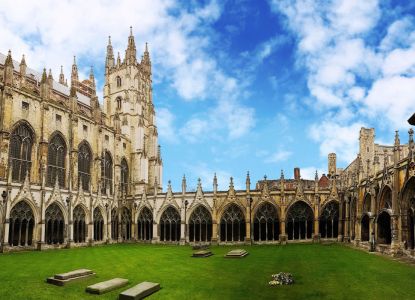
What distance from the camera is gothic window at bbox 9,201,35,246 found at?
31.2m

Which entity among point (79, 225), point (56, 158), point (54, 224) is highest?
point (56, 158)

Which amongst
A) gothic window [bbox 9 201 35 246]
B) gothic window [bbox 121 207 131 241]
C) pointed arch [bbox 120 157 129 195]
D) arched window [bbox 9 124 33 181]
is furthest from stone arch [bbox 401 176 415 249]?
pointed arch [bbox 120 157 129 195]

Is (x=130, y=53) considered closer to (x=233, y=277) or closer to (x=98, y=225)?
(x=98, y=225)

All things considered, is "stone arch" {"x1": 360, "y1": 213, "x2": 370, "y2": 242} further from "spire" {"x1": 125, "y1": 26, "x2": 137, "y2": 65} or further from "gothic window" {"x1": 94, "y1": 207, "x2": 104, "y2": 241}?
"spire" {"x1": 125, "y1": 26, "x2": 137, "y2": 65}

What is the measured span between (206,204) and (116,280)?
2384 cm

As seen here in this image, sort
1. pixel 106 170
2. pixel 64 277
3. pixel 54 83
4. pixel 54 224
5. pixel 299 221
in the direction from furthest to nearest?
pixel 54 83, pixel 106 170, pixel 299 221, pixel 54 224, pixel 64 277

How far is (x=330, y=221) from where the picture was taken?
121 ft

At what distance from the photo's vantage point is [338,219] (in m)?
36.7

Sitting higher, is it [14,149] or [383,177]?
[14,149]

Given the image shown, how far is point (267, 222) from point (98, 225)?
18058 millimetres

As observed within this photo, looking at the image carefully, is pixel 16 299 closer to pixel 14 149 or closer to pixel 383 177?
pixel 383 177

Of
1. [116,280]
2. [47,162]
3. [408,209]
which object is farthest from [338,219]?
[47,162]

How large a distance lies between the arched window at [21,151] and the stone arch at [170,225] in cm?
1409

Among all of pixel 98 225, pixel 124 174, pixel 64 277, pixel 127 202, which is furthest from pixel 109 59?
pixel 64 277
